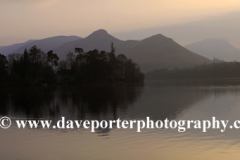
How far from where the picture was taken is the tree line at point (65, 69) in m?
115

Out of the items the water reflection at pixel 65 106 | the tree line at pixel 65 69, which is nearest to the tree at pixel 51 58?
the tree line at pixel 65 69

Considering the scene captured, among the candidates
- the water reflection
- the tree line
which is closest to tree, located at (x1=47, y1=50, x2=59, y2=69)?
the tree line

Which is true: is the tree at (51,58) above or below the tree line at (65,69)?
above

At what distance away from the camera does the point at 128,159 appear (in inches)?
508

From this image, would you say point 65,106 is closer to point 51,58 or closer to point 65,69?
point 65,69

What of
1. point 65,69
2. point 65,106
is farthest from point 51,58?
point 65,106

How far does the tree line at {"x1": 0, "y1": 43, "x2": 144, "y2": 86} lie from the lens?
378 feet

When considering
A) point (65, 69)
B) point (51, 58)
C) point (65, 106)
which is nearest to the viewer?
point (65, 106)

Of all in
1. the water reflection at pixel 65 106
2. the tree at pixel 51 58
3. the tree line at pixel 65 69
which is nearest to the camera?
the water reflection at pixel 65 106

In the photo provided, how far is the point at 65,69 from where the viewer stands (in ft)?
437

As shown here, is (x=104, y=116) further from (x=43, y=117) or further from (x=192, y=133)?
(x=192, y=133)

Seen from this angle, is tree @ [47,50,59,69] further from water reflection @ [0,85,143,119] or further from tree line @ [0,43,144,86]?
water reflection @ [0,85,143,119]

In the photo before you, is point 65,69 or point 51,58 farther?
point 65,69

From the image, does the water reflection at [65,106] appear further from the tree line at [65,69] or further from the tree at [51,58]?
the tree at [51,58]
